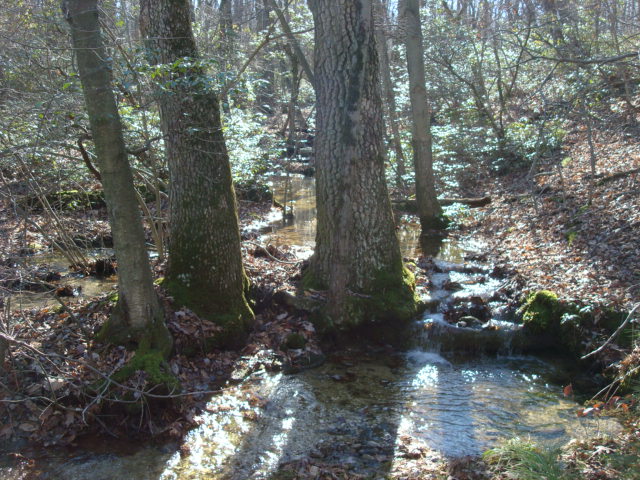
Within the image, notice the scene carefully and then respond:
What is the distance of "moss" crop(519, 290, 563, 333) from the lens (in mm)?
7262

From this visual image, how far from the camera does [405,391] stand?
6.28 meters

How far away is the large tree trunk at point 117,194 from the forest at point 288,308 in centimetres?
2

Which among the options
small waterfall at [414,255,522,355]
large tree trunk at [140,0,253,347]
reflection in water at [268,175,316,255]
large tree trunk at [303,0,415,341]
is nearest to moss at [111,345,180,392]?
large tree trunk at [140,0,253,347]

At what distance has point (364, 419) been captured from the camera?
558 cm

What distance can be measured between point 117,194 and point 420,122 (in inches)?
367

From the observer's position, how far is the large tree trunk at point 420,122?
40.8ft

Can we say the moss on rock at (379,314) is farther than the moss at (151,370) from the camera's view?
Yes

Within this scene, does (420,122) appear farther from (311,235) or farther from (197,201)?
(197,201)

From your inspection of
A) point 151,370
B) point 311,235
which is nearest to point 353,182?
point 151,370

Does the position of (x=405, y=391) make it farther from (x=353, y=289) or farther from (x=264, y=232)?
(x=264, y=232)

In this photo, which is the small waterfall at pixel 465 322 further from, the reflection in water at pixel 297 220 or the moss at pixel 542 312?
the reflection in water at pixel 297 220

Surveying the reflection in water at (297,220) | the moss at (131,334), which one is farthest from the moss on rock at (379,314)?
the reflection in water at (297,220)

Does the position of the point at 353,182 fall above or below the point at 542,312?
above

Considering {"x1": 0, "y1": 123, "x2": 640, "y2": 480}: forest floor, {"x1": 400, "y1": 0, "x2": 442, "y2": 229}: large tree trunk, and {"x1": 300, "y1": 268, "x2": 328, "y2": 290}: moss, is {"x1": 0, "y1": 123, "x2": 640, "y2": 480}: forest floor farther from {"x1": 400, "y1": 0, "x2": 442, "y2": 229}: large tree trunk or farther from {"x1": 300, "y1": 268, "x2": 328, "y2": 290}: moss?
{"x1": 400, "y1": 0, "x2": 442, "y2": 229}: large tree trunk
